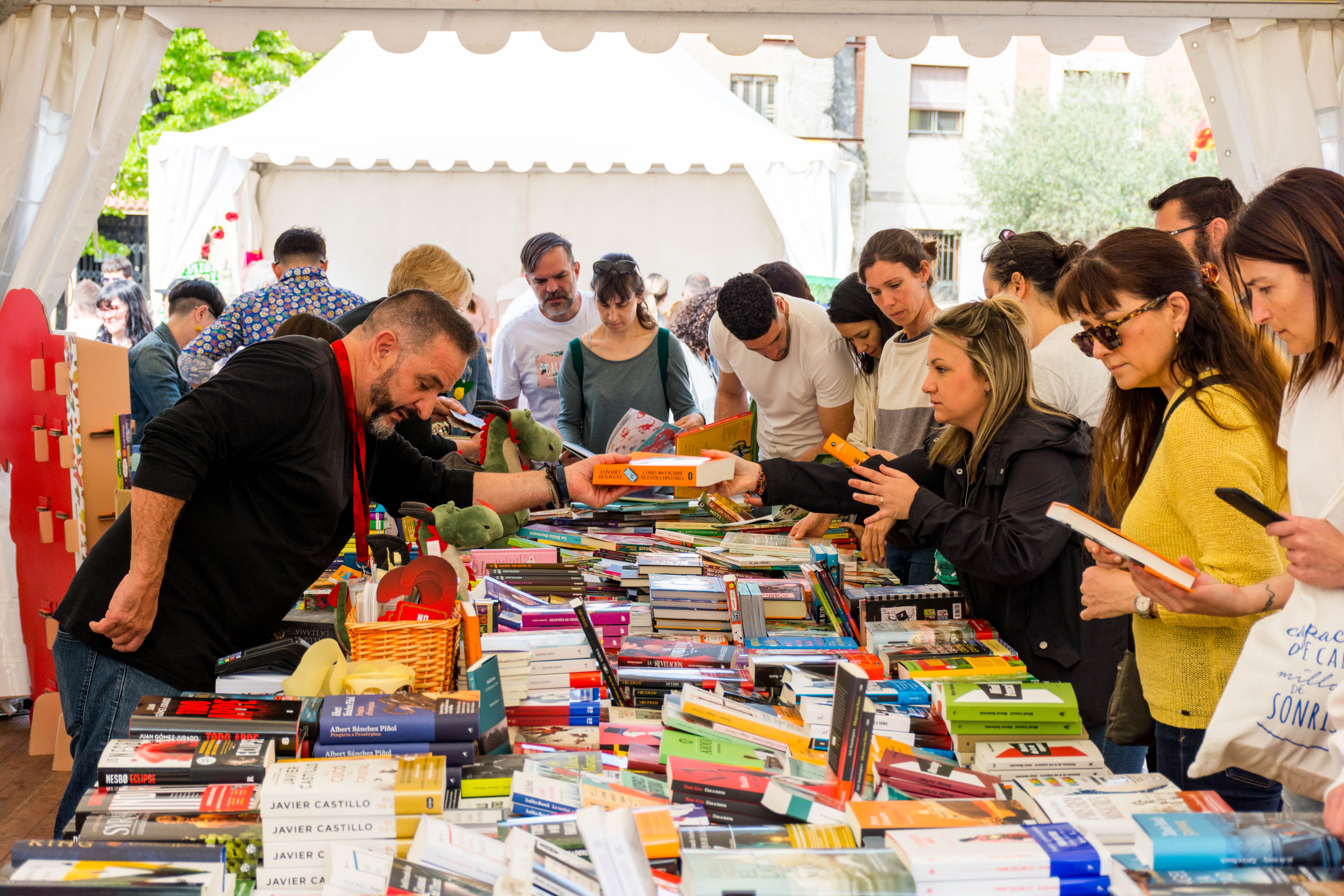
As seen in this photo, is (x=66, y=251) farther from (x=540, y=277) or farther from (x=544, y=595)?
(x=544, y=595)

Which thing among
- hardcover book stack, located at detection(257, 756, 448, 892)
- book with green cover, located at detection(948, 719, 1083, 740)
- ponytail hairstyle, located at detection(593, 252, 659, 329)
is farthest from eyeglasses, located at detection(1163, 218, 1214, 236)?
hardcover book stack, located at detection(257, 756, 448, 892)

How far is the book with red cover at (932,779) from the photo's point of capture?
5.18 ft

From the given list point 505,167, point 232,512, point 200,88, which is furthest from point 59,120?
point 200,88

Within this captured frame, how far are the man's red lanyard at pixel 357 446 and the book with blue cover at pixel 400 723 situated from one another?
0.66 meters

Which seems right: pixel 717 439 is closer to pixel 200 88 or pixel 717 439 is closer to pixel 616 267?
pixel 616 267

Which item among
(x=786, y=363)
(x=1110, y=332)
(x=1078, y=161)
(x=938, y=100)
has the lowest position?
(x=786, y=363)

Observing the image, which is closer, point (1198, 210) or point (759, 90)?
point (1198, 210)

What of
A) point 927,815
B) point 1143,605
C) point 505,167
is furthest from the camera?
point 505,167

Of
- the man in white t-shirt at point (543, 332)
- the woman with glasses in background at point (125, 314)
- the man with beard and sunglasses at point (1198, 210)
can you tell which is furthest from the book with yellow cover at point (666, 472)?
the woman with glasses in background at point (125, 314)

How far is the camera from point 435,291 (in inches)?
128

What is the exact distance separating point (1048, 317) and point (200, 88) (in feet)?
50.0

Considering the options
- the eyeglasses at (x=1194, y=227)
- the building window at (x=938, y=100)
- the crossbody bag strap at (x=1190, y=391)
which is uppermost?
the building window at (x=938, y=100)

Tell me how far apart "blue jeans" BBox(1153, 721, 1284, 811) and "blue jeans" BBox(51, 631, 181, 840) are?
1980mm

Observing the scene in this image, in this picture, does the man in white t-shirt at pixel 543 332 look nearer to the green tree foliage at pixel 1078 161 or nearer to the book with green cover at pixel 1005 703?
the book with green cover at pixel 1005 703
